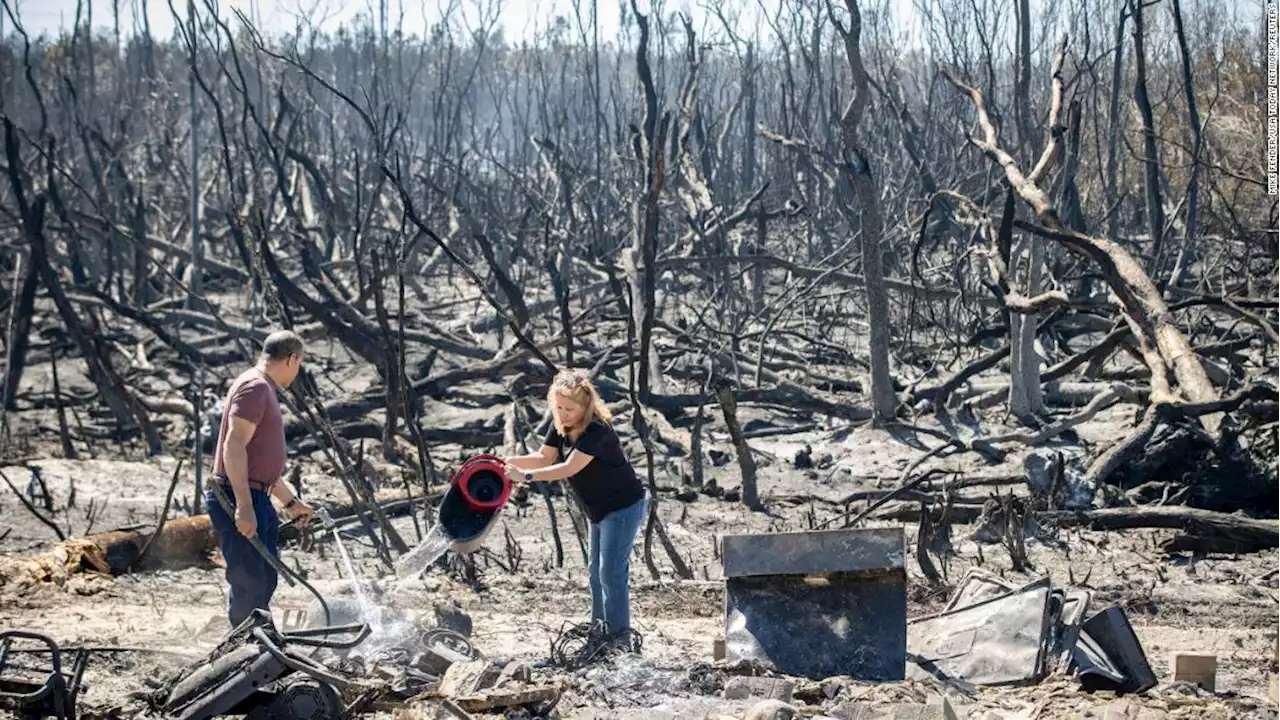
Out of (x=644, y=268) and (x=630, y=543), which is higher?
(x=644, y=268)

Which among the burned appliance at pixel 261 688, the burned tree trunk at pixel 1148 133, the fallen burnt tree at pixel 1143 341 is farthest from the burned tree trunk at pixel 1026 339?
the burned appliance at pixel 261 688

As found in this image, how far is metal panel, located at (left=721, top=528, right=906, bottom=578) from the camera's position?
554 cm

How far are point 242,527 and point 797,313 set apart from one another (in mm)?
10908

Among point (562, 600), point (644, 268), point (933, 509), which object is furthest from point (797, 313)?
point (562, 600)

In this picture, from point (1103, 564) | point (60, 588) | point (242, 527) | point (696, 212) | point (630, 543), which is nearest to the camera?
point (242, 527)

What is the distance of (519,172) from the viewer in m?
24.2

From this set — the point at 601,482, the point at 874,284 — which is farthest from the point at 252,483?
the point at 874,284

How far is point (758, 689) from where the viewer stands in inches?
194

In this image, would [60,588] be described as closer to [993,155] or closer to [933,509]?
[933,509]

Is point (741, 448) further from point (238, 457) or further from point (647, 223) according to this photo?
point (238, 457)

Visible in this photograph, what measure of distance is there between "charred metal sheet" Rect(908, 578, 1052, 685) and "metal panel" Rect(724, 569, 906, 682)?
190 millimetres

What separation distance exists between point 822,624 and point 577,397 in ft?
4.22

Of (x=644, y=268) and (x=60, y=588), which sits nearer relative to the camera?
(x=60, y=588)

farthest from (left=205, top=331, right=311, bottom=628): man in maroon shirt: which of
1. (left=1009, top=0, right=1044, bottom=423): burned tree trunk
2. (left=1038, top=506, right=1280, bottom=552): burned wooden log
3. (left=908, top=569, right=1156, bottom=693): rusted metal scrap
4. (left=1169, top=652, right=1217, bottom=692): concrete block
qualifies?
(left=1009, top=0, right=1044, bottom=423): burned tree trunk
